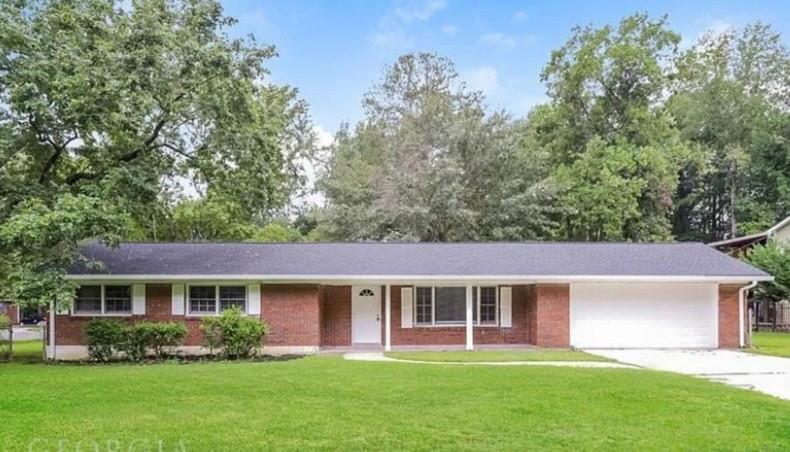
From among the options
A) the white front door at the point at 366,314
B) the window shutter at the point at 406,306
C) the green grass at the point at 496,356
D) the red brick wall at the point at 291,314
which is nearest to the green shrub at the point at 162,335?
the red brick wall at the point at 291,314

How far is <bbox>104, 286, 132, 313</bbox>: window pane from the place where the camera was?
19219 mm

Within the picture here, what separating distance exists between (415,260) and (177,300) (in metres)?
6.82

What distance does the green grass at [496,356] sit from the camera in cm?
1670

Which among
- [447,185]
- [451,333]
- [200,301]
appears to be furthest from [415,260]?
[447,185]

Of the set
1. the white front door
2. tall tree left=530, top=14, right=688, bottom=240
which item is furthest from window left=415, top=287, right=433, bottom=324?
tall tree left=530, top=14, right=688, bottom=240

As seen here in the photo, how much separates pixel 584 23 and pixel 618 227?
1177cm

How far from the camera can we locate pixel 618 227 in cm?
3372

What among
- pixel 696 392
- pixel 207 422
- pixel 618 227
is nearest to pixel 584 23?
pixel 618 227

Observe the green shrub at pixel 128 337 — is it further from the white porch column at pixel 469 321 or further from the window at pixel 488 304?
the window at pixel 488 304

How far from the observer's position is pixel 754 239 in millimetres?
34375

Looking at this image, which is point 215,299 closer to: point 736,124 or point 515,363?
point 515,363

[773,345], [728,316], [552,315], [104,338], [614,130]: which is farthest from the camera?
[614,130]

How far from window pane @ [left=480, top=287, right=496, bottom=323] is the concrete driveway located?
10.2ft

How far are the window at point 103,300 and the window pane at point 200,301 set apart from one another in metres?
1.67
